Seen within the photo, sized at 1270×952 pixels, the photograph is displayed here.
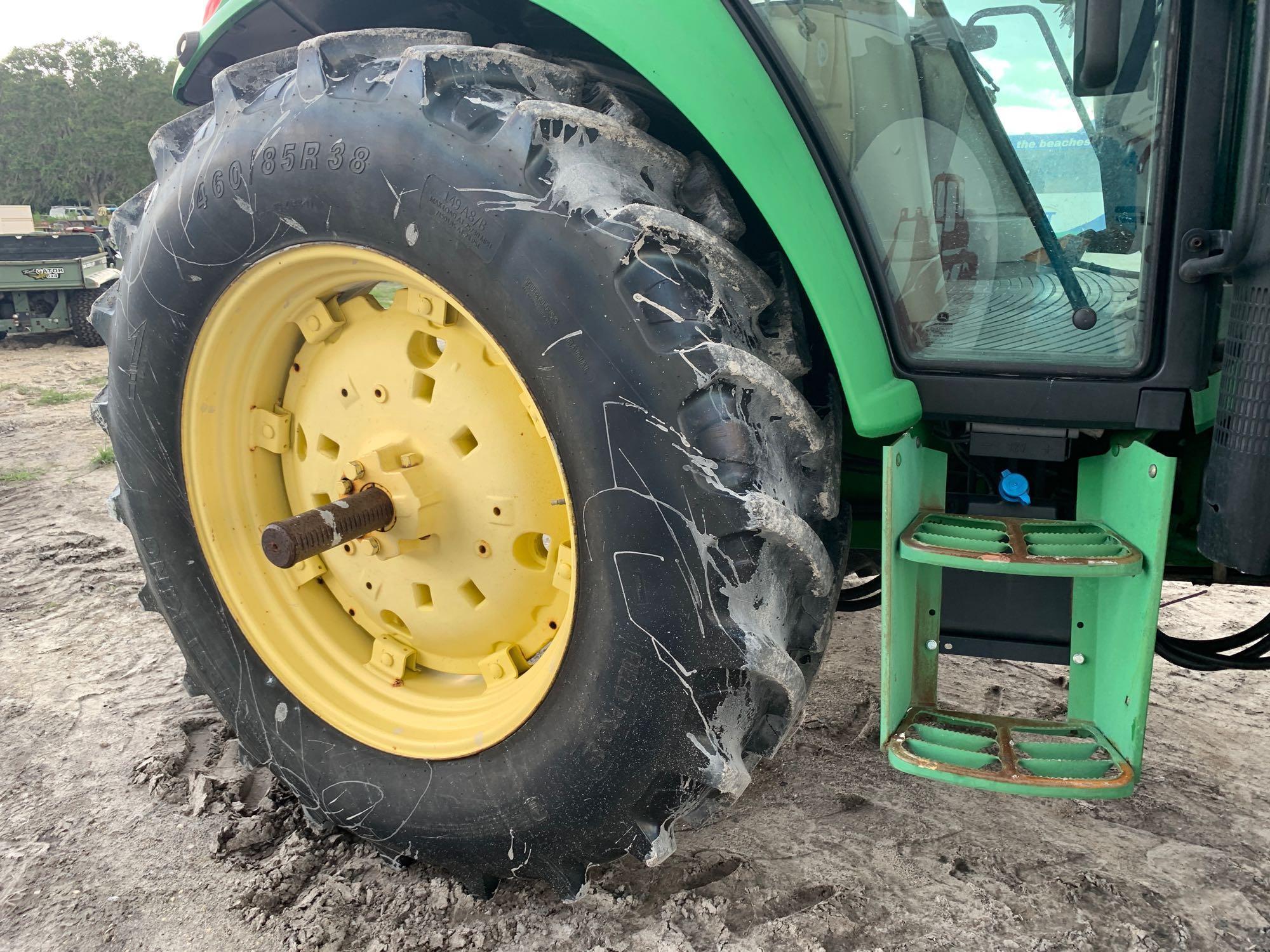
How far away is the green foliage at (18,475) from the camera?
5.01 m

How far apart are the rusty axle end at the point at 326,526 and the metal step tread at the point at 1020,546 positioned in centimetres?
96

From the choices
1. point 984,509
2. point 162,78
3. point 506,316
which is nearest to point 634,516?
point 506,316

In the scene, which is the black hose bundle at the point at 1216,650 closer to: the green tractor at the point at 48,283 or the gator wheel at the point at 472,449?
the gator wheel at the point at 472,449

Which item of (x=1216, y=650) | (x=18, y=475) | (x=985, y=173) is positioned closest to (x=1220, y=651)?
(x=1216, y=650)

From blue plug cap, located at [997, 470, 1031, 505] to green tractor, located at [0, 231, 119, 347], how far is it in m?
10.6

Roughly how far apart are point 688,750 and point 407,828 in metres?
0.66

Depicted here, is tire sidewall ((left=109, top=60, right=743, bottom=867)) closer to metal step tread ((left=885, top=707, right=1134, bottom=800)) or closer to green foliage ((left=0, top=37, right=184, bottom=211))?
metal step tread ((left=885, top=707, right=1134, bottom=800))

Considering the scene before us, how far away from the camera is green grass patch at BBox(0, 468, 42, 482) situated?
5.01 metres

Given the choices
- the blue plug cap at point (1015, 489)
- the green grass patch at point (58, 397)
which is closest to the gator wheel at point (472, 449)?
the blue plug cap at point (1015, 489)

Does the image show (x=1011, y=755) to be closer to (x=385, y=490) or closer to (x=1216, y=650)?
(x=1216, y=650)

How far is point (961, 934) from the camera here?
5.60ft

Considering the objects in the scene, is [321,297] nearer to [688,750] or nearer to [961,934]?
[688,750]

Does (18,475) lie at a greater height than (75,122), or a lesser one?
lesser

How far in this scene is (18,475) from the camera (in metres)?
5.10
